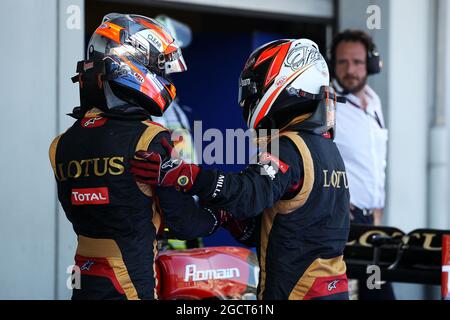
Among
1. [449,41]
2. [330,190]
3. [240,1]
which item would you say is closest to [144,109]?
[330,190]

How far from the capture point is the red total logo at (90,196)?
328 cm

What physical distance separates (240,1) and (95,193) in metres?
3.52

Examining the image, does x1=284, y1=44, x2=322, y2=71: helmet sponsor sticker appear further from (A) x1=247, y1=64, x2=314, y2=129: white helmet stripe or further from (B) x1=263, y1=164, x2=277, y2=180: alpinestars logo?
(B) x1=263, y1=164, x2=277, y2=180: alpinestars logo

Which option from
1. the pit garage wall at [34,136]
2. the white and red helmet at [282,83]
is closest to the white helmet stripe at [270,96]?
the white and red helmet at [282,83]

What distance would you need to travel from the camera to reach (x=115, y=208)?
328 centimetres

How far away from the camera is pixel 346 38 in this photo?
6027mm

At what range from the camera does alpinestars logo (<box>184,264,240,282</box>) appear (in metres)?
3.90

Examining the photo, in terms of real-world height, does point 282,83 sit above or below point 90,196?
above

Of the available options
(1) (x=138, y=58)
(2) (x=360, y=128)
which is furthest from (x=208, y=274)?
(2) (x=360, y=128)

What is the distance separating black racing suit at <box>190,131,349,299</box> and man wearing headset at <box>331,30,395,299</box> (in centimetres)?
208

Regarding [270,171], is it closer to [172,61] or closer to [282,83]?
[282,83]

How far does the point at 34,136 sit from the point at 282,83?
2.20 meters

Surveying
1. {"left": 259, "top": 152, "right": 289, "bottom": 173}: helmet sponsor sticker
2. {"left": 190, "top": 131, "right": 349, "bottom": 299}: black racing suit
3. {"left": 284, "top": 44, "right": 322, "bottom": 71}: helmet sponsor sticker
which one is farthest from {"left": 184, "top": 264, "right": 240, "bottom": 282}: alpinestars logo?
{"left": 284, "top": 44, "right": 322, "bottom": 71}: helmet sponsor sticker

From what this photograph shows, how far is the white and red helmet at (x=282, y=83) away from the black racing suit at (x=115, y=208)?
1.56 ft
